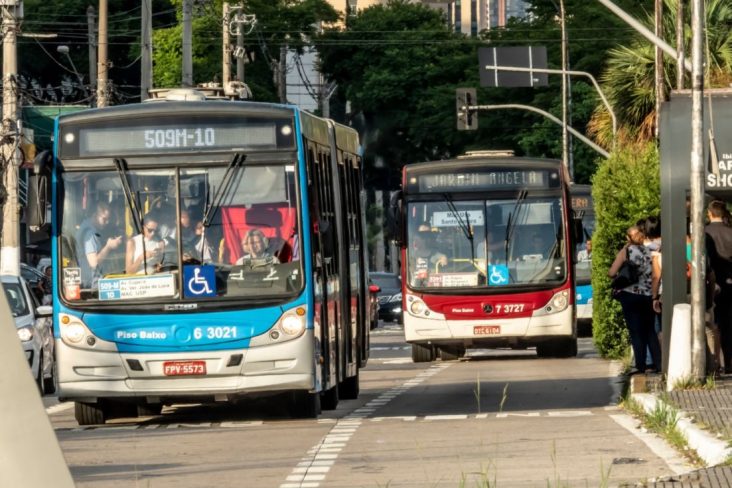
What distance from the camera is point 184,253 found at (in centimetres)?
1546

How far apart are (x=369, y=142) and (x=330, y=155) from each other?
54496 millimetres

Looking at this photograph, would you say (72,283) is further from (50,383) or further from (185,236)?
(50,383)

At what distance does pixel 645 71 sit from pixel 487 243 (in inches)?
278

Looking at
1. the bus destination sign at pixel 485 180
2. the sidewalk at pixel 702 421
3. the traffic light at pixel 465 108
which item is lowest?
the sidewalk at pixel 702 421

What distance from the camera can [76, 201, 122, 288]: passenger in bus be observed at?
15594mm

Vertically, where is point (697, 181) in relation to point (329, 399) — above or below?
above

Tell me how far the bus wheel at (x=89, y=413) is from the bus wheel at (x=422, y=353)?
46.6 ft

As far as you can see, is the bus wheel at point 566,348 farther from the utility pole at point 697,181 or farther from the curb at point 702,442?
the curb at point 702,442

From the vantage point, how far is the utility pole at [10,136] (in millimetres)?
34331

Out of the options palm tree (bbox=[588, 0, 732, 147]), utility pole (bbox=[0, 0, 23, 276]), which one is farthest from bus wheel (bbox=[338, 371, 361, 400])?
utility pole (bbox=[0, 0, 23, 276])

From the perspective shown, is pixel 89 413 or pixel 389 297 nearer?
pixel 89 413

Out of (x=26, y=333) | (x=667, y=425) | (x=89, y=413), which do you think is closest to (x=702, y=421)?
(x=667, y=425)

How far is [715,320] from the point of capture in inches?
768

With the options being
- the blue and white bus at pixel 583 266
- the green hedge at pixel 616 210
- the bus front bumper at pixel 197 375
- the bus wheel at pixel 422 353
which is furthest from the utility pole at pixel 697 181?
the blue and white bus at pixel 583 266
